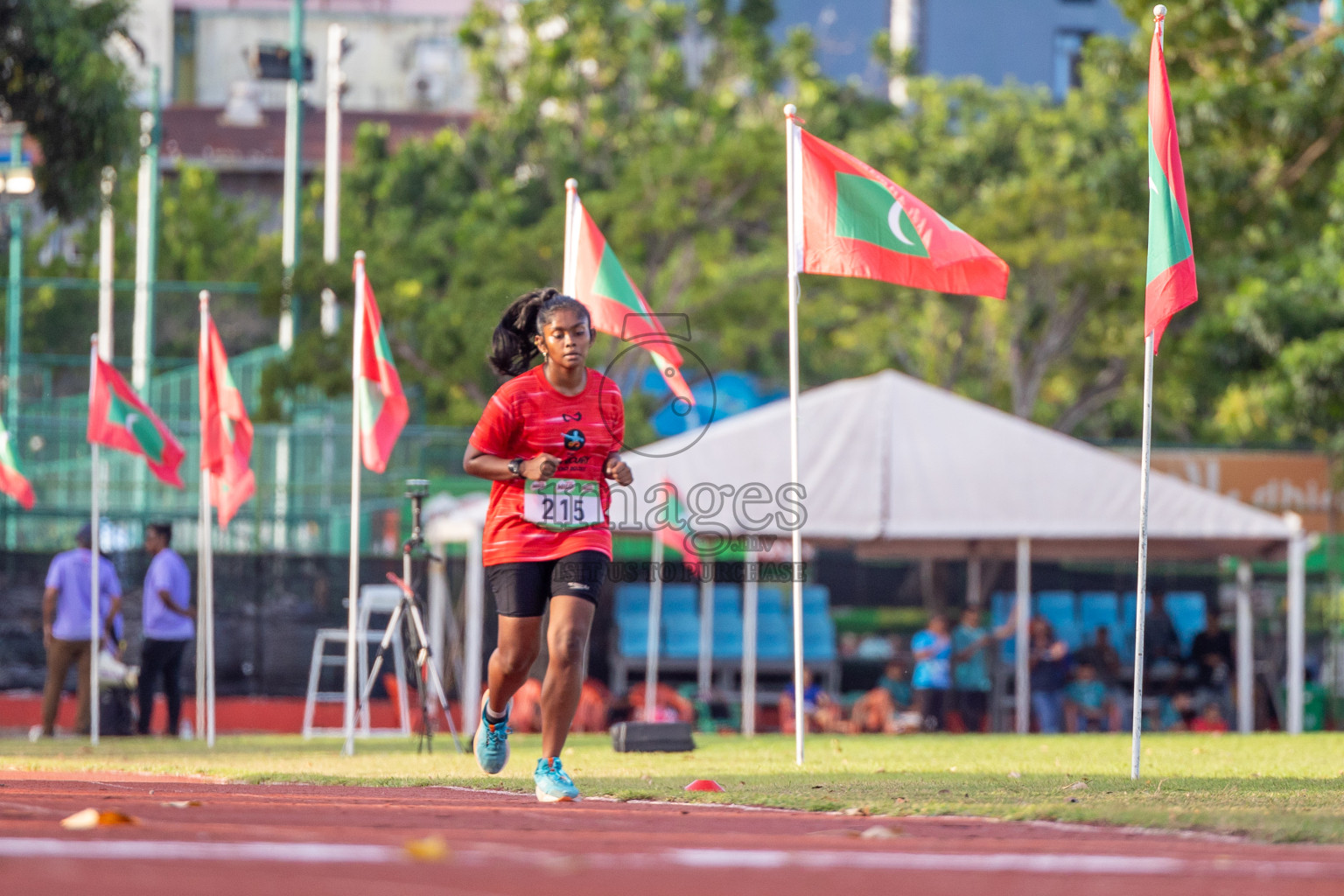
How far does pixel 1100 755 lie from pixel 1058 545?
7.89m

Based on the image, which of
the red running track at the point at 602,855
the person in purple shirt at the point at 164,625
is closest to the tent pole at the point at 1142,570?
the red running track at the point at 602,855

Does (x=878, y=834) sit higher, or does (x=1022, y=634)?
(x=878, y=834)

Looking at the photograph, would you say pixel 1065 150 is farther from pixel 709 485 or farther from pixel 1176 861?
pixel 1176 861

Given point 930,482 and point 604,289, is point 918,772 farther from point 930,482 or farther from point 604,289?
point 930,482

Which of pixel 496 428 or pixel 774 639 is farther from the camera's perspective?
pixel 774 639

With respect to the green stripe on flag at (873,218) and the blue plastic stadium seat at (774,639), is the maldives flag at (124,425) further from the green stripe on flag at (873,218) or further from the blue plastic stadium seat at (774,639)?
the blue plastic stadium seat at (774,639)

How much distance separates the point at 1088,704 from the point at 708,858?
15980 millimetres

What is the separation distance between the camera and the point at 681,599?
73.2 feet

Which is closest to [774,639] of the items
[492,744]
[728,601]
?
[728,601]

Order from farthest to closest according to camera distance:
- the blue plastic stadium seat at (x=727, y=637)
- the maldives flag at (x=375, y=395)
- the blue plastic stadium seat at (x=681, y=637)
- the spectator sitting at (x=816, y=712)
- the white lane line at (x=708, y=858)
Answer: the blue plastic stadium seat at (x=727, y=637) < the blue plastic stadium seat at (x=681, y=637) < the spectator sitting at (x=816, y=712) < the maldives flag at (x=375, y=395) < the white lane line at (x=708, y=858)

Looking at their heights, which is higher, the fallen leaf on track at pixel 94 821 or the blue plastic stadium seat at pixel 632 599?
the fallen leaf on track at pixel 94 821

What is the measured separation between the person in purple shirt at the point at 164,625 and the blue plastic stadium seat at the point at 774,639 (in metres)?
7.05

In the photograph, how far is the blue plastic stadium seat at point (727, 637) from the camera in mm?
21344

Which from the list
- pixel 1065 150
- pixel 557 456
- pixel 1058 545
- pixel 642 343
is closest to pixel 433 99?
pixel 1065 150
